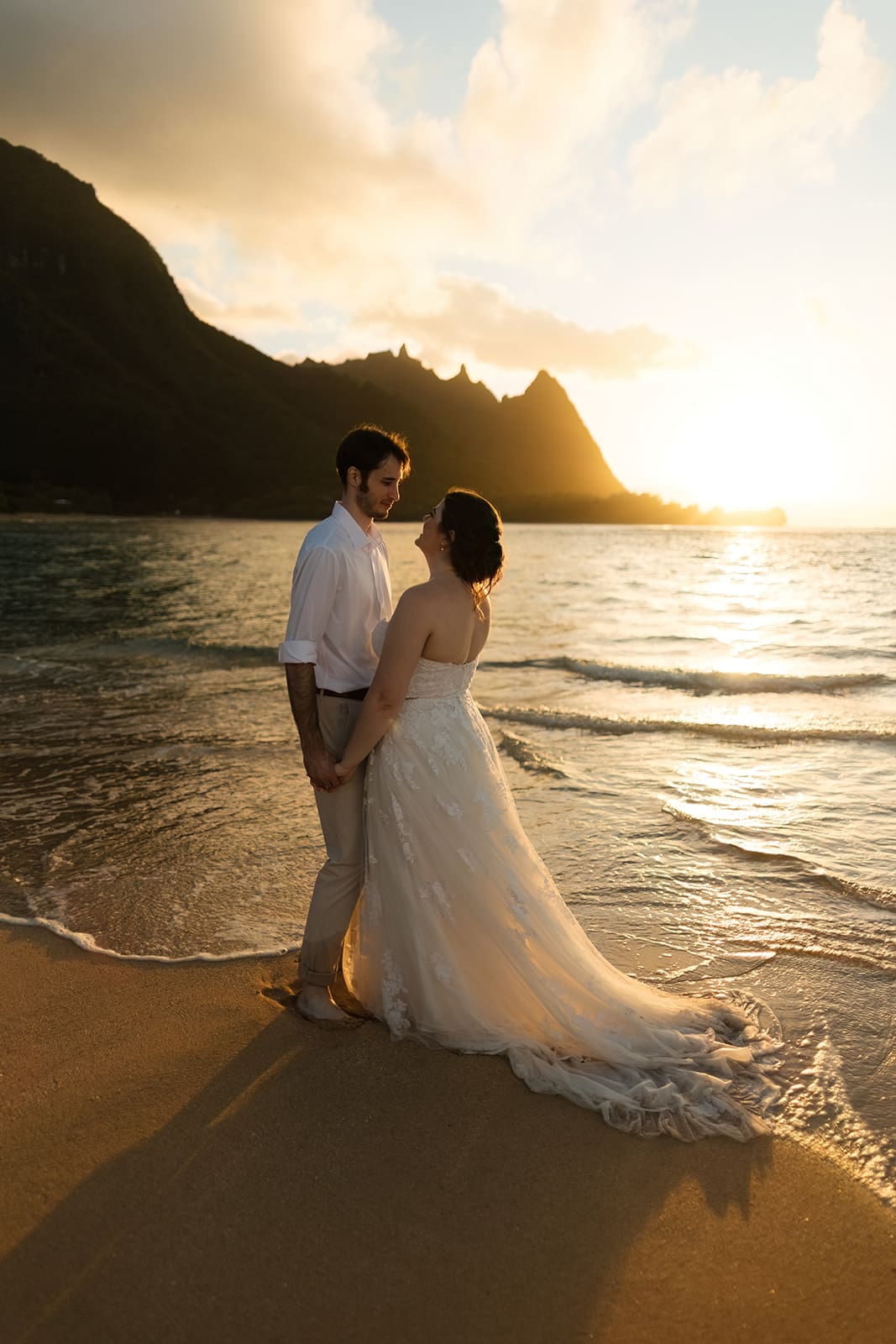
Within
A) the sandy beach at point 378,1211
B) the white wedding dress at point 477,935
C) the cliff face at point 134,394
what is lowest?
the sandy beach at point 378,1211

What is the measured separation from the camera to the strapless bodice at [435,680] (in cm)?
356

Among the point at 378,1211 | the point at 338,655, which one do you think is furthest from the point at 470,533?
the point at 378,1211

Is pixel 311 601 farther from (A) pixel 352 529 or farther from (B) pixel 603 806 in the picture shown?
(B) pixel 603 806

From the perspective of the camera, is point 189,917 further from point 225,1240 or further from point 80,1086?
point 225,1240

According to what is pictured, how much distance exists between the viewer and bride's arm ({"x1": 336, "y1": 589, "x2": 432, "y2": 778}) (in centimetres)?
338

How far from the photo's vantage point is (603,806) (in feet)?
23.8

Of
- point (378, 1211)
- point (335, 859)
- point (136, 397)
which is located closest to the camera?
point (378, 1211)

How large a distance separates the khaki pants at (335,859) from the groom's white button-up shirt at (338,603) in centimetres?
13

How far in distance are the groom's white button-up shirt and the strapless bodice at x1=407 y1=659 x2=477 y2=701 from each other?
236 millimetres

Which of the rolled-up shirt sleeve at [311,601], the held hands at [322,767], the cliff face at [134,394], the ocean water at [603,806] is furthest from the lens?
the cliff face at [134,394]

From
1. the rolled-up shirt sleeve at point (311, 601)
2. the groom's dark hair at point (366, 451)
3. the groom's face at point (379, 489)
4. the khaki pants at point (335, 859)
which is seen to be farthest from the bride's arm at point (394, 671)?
the groom's dark hair at point (366, 451)

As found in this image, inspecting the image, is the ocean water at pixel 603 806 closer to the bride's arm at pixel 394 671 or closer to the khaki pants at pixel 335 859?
the khaki pants at pixel 335 859

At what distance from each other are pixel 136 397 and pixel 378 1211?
12488cm

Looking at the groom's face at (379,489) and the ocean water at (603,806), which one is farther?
the ocean water at (603,806)
